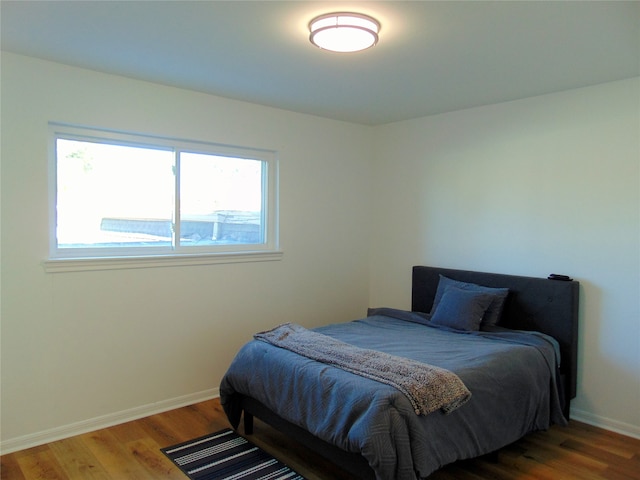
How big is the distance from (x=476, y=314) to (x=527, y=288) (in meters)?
0.43

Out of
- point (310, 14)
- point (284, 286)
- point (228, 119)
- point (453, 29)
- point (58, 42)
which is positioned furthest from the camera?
point (284, 286)

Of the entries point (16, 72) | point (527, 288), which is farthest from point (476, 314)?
point (16, 72)

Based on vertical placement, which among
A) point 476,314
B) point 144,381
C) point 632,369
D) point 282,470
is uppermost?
point 476,314

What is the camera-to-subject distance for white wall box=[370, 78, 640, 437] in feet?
10.4

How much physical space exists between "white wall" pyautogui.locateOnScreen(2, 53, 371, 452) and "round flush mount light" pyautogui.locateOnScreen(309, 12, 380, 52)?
151 cm

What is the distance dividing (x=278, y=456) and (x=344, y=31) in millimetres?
2382

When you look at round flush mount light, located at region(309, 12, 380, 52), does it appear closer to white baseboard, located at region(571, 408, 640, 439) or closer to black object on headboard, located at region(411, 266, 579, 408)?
black object on headboard, located at region(411, 266, 579, 408)

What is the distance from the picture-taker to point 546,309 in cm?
339

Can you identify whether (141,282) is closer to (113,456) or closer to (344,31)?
(113,456)

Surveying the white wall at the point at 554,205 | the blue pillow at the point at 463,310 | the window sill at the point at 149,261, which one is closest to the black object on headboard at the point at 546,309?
the white wall at the point at 554,205

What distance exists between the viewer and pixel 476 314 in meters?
3.46

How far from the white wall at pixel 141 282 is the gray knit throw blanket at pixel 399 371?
98 cm

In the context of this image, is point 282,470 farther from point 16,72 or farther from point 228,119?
point 16,72

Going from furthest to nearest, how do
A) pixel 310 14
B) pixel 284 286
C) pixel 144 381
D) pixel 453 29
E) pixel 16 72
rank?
pixel 284 286, pixel 144 381, pixel 16 72, pixel 453 29, pixel 310 14
